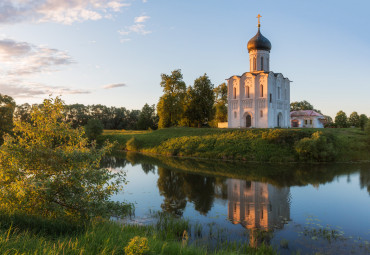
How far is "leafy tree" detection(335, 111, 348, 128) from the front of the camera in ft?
172

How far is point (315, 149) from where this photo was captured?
2673 centimetres

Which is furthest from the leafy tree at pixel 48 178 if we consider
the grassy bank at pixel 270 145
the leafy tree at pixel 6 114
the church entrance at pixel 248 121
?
the church entrance at pixel 248 121

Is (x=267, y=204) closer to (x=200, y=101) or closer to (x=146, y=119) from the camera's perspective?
(x=200, y=101)

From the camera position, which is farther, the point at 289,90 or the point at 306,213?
the point at 289,90

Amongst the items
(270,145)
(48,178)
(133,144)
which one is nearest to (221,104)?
(133,144)

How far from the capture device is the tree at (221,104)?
57.4 meters

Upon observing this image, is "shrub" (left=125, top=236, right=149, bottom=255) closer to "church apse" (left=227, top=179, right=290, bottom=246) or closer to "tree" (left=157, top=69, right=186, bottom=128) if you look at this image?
"church apse" (left=227, top=179, right=290, bottom=246)

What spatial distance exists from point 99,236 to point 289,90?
42.4 meters

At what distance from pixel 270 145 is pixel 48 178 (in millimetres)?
25141

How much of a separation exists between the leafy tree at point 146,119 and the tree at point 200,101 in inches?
824

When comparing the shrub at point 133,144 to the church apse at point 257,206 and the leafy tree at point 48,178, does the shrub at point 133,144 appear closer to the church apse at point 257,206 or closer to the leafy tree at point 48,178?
the church apse at point 257,206

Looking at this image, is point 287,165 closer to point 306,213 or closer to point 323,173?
point 323,173

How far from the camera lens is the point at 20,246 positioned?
5199mm

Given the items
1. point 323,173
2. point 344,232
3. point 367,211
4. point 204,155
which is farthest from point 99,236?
point 204,155
